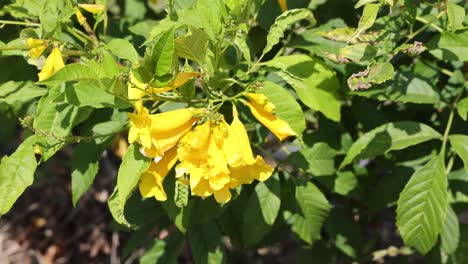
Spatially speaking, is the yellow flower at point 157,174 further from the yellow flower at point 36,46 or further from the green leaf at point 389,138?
the green leaf at point 389,138

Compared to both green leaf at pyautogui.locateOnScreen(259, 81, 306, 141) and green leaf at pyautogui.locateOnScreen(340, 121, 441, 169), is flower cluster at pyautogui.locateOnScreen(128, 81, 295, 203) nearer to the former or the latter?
green leaf at pyautogui.locateOnScreen(259, 81, 306, 141)

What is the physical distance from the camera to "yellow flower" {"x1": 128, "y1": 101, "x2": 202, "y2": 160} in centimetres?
A: 132

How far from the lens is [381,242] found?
3494 mm

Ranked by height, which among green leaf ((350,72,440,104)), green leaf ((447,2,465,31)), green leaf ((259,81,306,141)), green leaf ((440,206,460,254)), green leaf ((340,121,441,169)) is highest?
green leaf ((447,2,465,31))

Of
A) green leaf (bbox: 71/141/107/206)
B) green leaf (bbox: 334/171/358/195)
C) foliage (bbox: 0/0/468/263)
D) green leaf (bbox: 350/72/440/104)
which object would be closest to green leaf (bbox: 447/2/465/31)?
foliage (bbox: 0/0/468/263)

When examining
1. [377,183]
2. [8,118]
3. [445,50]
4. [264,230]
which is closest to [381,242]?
[377,183]

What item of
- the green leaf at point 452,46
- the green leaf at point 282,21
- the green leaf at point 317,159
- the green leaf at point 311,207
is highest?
the green leaf at point 282,21

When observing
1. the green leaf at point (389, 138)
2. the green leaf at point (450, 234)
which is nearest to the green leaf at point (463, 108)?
the green leaf at point (389, 138)

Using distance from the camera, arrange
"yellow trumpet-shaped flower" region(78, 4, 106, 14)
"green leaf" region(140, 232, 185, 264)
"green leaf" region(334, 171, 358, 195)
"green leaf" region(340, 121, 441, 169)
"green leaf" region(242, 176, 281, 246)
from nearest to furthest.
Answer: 1. "yellow trumpet-shaped flower" region(78, 4, 106, 14)
2. "green leaf" region(340, 121, 441, 169)
3. "green leaf" region(242, 176, 281, 246)
4. "green leaf" region(334, 171, 358, 195)
5. "green leaf" region(140, 232, 185, 264)

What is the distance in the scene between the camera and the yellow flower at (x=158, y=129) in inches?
52.1

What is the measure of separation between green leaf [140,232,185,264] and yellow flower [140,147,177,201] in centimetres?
76

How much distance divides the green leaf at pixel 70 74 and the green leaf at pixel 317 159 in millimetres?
857

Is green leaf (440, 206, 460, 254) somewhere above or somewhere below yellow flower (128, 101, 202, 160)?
below

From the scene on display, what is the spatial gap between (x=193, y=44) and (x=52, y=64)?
0.44 meters
